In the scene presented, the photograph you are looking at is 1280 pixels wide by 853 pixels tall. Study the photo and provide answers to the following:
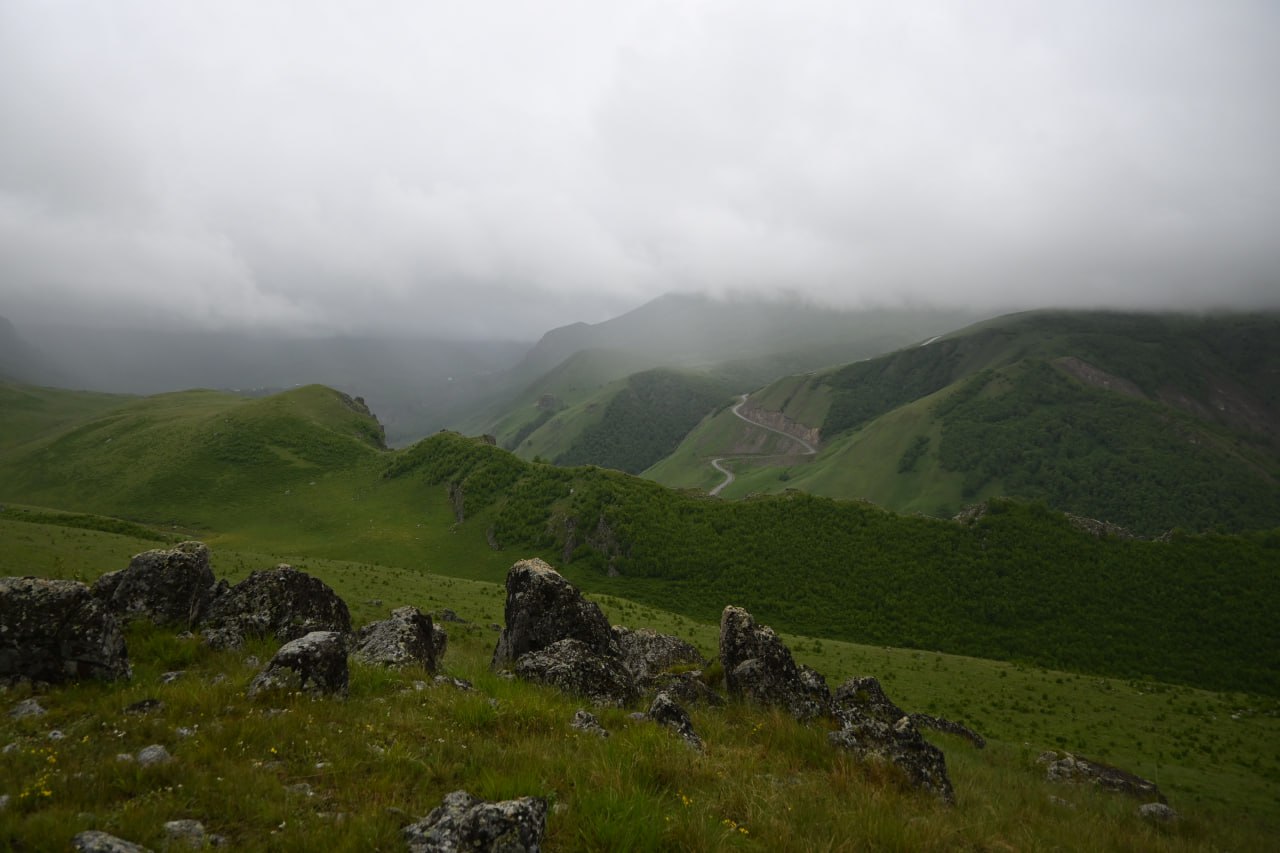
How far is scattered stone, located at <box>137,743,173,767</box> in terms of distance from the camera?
5.96 m

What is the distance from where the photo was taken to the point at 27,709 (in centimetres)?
728

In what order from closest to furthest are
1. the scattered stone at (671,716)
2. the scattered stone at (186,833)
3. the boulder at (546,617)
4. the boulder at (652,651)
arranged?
the scattered stone at (186,833), the scattered stone at (671,716), the boulder at (546,617), the boulder at (652,651)

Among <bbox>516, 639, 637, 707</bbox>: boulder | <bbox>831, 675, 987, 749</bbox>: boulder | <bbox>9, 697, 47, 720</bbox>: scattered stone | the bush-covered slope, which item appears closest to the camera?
<bbox>9, 697, 47, 720</bbox>: scattered stone

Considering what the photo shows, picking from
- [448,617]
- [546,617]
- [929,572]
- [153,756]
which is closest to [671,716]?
[546,617]

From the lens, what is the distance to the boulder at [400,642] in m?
11.9

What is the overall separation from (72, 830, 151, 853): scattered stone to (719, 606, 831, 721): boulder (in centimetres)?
1107

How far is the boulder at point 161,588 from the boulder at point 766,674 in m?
12.8

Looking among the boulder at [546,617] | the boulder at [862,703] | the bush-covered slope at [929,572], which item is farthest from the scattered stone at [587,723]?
the bush-covered slope at [929,572]

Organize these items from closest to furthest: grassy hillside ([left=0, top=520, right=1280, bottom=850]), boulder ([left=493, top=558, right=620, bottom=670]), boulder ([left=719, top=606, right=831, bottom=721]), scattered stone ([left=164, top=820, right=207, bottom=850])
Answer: scattered stone ([left=164, top=820, right=207, bottom=850]) → grassy hillside ([left=0, top=520, right=1280, bottom=850]) → boulder ([left=719, top=606, right=831, bottom=721]) → boulder ([left=493, top=558, right=620, bottom=670])

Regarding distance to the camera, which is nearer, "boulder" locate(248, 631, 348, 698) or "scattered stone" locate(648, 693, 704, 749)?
"boulder" locate(248, 631, 348, 698)

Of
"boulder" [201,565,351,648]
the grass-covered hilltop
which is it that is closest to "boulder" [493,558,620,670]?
the grass-covered hilltop

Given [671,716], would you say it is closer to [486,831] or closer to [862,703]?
[486,831]

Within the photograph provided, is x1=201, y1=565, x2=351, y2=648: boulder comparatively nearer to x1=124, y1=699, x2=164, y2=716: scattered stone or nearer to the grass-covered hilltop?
the grass-covered hilltop

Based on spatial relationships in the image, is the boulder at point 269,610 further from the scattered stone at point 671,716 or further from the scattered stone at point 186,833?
the scattered stone at point 671,716
